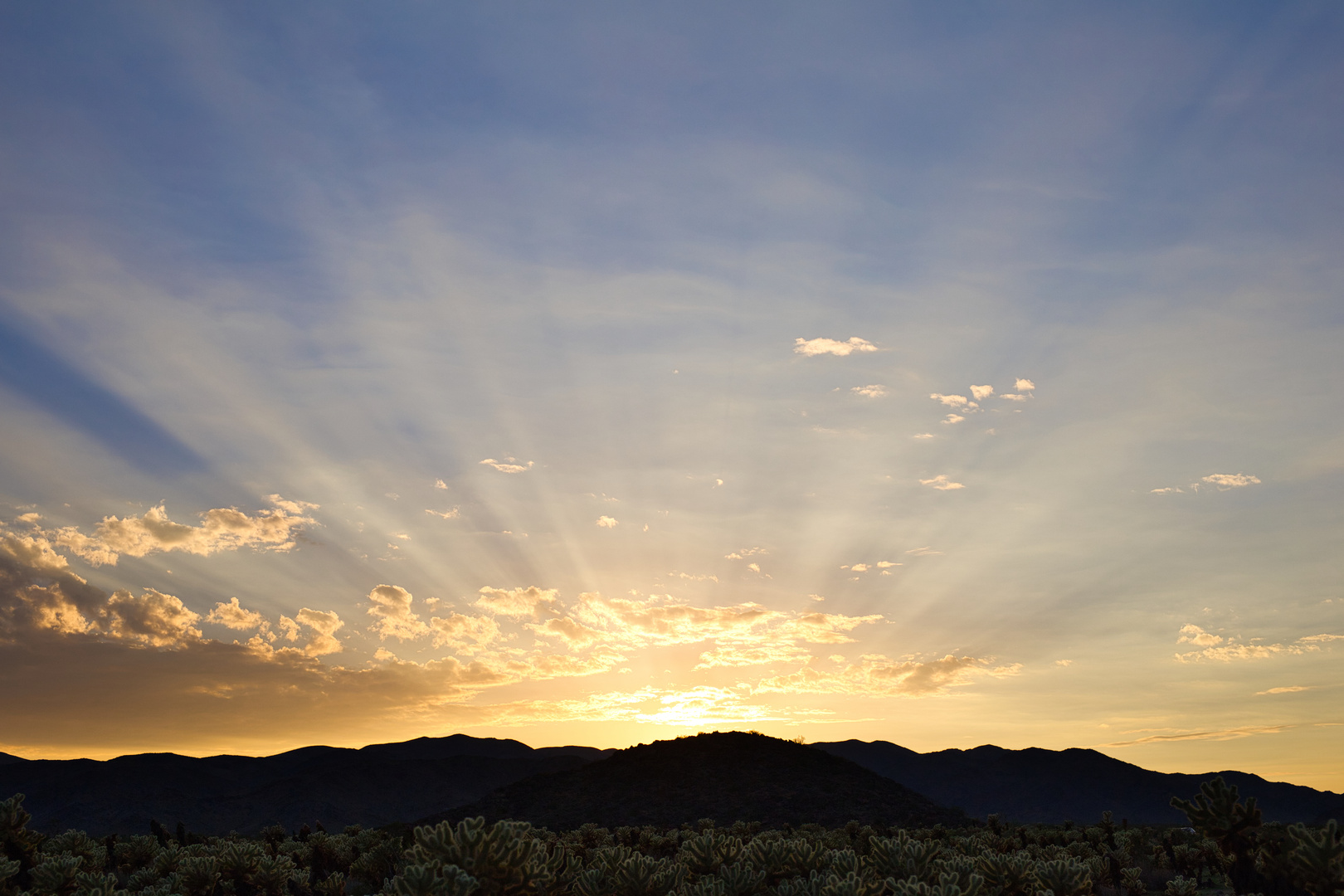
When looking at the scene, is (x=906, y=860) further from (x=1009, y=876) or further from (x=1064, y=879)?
(x=1064, y=879)

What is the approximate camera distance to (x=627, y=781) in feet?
343

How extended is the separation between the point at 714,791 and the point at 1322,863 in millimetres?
87872

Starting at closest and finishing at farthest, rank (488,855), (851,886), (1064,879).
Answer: (488,855) → (851,886) → (1064,879)

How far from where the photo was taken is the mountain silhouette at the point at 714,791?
8744 centimetres

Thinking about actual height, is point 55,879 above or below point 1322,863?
below

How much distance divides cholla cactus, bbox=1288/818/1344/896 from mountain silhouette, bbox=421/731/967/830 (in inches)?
2574

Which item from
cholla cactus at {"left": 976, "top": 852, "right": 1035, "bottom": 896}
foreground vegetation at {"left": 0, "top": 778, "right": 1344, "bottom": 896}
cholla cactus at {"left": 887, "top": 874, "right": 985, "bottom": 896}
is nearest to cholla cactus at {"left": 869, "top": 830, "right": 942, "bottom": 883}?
foreground vegetation at {"left": 0, "top": 778, "right": 1344, "bottom": 896}

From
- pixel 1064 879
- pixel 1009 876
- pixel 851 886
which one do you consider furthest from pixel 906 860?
pixel 851 886

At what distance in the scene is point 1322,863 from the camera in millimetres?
16125

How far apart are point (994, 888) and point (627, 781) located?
93865 mm

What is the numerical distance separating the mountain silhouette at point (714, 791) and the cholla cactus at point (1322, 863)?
2574 inches

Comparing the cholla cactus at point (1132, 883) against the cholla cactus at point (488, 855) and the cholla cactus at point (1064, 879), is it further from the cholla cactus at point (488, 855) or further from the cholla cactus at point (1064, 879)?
the cholla cactus at point (488, 855)

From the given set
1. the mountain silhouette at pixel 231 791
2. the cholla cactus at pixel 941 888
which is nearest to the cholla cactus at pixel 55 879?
the cholla cactus at pixel 941 888

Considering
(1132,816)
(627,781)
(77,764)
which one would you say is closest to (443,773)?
(77,764)
